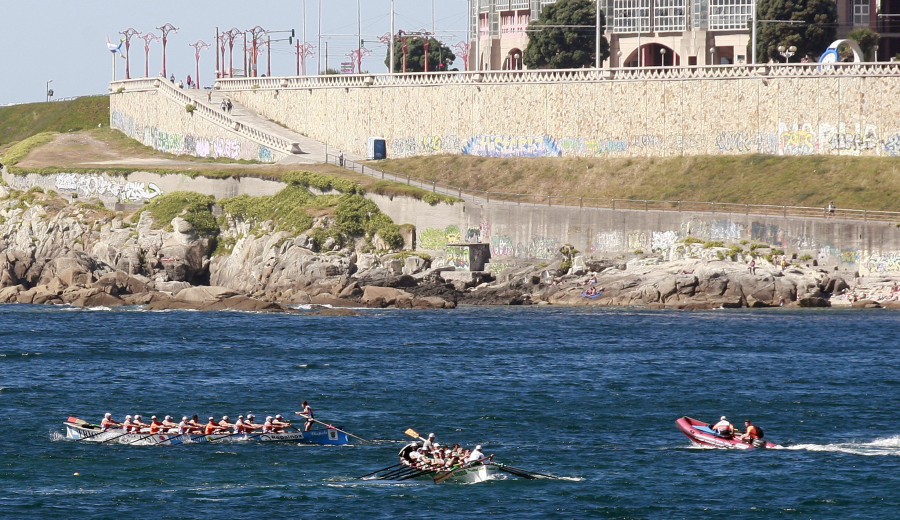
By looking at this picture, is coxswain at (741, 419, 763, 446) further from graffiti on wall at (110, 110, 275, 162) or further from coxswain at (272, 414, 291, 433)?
graffiti on wall at (110, 110, 275, 162)

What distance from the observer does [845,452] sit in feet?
Result: 170

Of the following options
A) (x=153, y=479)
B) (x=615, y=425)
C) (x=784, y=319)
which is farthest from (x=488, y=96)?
(x=153, y=479)

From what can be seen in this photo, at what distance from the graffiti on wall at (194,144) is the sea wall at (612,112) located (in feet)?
21.3

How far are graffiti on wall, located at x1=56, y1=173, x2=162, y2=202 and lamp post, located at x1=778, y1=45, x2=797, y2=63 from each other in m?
48.4

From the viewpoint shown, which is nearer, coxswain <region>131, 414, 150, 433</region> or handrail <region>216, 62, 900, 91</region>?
coxswain <region>131, 414, 150, 433</region>

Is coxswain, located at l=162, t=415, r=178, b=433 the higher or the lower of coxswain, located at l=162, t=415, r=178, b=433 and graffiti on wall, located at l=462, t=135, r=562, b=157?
the lower

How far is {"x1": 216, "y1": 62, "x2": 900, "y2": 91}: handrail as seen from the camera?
94.5 metres

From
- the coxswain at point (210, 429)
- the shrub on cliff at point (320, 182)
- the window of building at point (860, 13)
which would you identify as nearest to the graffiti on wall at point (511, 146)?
the shrub on cliff at point (320, 182)

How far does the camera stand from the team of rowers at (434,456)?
48.1 meters

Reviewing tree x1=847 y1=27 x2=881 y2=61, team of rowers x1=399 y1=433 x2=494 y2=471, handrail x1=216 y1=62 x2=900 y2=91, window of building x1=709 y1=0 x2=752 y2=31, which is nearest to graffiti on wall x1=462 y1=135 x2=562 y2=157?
handrail x1=216 y1=62 x2=900 y2=91

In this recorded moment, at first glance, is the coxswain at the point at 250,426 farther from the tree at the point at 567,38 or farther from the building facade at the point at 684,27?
the tree at the point at 567,38

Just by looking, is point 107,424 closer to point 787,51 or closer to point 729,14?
point 787,51

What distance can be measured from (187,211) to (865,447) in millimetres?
63719

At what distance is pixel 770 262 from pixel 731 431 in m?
33.3
